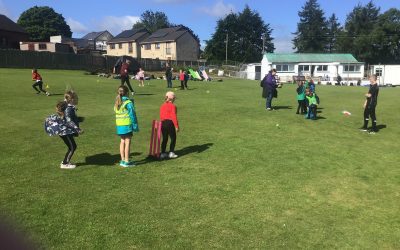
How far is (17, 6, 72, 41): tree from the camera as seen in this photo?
4326 inches

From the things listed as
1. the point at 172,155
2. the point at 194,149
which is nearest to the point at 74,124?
the point at 172,155

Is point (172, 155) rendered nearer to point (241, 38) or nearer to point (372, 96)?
point (372, 96)

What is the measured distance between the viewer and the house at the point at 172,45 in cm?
8881

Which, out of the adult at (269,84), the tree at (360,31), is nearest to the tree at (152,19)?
the tree at (360,31)

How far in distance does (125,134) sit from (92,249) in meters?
3.99

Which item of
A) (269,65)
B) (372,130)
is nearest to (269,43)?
(269,65)

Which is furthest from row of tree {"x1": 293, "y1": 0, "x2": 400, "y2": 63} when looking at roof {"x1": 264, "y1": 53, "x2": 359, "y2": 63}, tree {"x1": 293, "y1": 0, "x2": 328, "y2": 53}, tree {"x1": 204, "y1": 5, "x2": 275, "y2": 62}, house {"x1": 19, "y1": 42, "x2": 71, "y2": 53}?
house {"x1": 19, "y1": 42, "x2": 71, "y2": 53}

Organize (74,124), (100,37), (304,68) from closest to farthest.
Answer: (74,124) → (304,68) → (100,37)

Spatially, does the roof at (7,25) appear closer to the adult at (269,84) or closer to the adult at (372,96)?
the adult at (269,84)

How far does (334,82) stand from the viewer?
6469cm

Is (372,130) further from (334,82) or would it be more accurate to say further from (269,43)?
(269,43)

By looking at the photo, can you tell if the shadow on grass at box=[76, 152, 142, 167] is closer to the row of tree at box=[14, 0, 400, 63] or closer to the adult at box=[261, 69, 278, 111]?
the adult at box=[261, 69, 278, 111]

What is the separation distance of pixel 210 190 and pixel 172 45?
83.6 meters

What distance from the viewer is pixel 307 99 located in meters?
18.9
